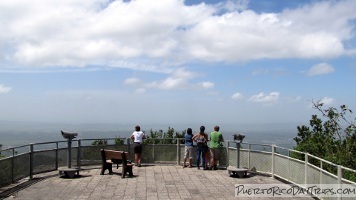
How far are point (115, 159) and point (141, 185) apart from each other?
7.69ft

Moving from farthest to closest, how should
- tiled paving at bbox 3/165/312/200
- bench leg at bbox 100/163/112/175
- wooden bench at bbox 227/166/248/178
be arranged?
bench leg at bbox 100/163/112/175 < wooden bench at bbox 227/166/248/178 < tiled paving at bbox 3/165/312/200

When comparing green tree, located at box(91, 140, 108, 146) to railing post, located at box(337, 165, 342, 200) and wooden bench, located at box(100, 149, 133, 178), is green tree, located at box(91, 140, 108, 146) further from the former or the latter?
railing post, located at box(337, 165, 342, 200)

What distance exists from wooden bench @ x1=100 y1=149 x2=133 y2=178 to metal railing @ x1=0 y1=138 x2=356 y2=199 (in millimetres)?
1481

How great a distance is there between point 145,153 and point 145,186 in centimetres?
490

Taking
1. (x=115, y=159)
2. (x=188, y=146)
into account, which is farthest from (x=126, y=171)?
(x=188, y=146)

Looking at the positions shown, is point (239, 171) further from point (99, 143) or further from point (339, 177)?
point (99, 143)

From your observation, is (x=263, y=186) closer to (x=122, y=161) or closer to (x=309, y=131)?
(x=122, y=161)

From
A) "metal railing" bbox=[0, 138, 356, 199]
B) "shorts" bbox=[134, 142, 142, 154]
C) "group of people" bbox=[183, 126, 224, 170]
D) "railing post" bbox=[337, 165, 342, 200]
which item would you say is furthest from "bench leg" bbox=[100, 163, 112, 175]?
"railing post" bbox=[337, 165, 342, 200]

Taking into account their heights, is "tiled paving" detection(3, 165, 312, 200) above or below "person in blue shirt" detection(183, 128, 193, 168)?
below

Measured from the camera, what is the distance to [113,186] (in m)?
12.5

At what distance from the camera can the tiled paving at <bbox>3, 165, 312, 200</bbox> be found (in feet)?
36.5

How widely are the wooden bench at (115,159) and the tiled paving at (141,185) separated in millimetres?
314

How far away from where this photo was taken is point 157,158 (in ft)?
57.2

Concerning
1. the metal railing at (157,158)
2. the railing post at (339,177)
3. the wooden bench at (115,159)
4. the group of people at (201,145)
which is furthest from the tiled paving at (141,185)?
the railing post at (339,177)
